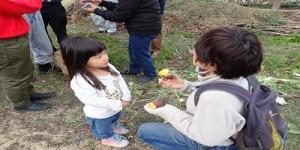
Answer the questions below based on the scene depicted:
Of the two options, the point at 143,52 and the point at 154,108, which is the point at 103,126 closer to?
the point at 154,108

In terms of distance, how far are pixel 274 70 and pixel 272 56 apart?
448 millimetres

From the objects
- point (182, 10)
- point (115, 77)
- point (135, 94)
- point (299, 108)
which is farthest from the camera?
point (182, 10)

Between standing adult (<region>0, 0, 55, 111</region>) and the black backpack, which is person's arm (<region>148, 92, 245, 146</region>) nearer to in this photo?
the black backpack

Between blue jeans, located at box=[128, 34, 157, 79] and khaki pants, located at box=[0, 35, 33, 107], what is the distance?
1.08 m

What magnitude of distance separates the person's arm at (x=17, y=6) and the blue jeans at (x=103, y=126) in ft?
3.41

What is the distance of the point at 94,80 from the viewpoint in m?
2.63

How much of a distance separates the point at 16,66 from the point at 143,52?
130cm

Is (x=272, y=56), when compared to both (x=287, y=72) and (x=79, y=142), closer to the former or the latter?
(x=287, y=72)

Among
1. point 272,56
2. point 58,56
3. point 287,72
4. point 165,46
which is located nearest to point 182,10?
point 165,46

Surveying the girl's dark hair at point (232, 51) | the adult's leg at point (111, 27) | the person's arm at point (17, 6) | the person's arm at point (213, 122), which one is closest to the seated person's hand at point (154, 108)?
the person's arm at point (213, 122)

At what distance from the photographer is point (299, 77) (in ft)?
14.0

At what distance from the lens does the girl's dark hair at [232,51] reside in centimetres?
180

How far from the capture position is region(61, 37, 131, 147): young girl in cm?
258

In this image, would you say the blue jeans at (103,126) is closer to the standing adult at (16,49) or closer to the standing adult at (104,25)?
the standing adult at (16,49)
